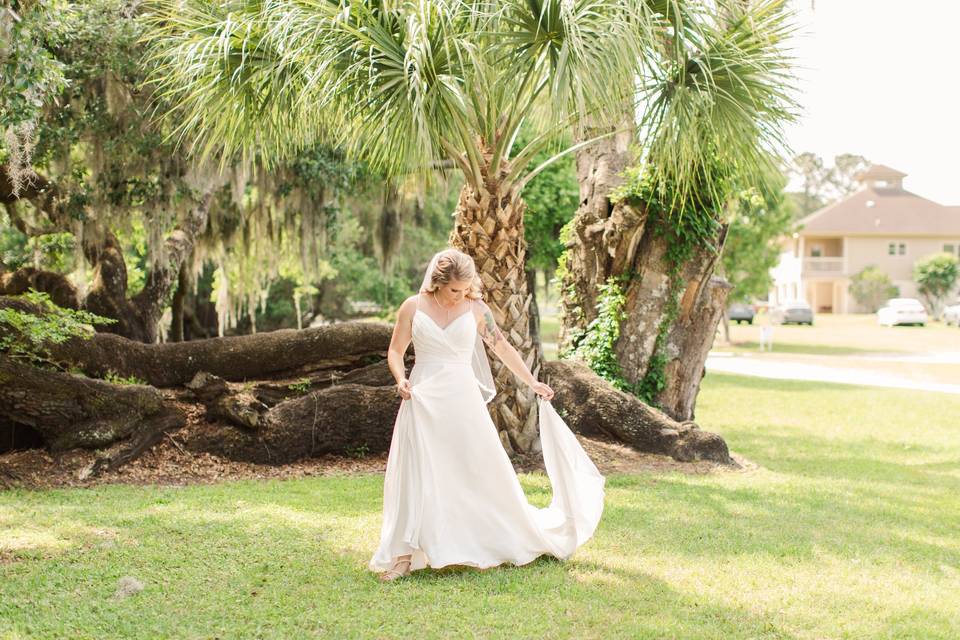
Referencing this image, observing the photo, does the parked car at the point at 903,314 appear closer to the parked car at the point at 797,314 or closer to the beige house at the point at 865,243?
the parked car at the point at 797,314

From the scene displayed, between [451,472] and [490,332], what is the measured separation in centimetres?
104

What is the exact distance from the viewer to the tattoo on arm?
6.14 meters

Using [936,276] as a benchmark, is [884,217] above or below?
above

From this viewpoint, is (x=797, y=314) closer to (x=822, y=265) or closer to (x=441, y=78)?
(x=822, y=265)

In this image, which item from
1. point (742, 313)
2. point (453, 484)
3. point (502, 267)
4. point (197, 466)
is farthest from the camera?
point (742, 313)

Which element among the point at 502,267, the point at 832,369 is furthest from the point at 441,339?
the point at 832,369

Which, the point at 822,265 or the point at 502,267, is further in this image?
the point at 822,265

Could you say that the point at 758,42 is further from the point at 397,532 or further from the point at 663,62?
the point at 397,532

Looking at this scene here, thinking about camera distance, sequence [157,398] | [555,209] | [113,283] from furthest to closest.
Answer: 1. [555,209]
2. [113,283]
3. [157,398]

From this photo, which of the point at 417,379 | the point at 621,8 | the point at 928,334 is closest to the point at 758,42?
the point at 621,8

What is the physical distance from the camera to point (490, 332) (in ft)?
20.4

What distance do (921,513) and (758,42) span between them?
432 centimetres

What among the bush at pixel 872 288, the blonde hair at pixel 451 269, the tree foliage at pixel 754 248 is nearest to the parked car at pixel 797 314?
the bush at pixel 872 288

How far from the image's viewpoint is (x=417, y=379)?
5.81 m
